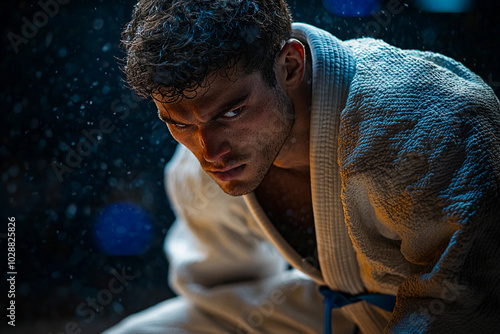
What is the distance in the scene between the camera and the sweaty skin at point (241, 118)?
582mm

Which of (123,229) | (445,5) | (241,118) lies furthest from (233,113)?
(123,229)

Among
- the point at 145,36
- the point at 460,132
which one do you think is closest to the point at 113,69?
the point at 145,36

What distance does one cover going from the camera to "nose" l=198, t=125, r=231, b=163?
60 cm

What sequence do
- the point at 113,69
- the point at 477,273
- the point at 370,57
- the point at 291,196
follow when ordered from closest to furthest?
the point at 477,273 → the point at 370,57 → the point at 291,196 → the point at 113,69

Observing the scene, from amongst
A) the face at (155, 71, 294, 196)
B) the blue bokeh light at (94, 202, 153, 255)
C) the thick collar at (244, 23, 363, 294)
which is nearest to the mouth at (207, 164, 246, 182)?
the face at (155, 71, 294, 196)

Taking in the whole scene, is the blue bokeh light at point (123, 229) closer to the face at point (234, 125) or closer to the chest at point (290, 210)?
the chest at point (290, 210)

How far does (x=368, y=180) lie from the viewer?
574 millimetres

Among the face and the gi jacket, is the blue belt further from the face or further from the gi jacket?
the face

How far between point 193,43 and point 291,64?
0.16 metres

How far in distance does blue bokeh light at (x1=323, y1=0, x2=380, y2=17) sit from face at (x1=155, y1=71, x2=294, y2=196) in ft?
0.99

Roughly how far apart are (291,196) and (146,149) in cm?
49

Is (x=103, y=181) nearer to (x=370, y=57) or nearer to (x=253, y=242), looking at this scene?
(x=253, y=242)

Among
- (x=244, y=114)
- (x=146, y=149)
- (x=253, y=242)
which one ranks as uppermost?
(x=244, y=114)

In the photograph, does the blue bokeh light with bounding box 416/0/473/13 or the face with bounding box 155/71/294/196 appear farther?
the blue bokeh light with bounding box 416/0/473/13
